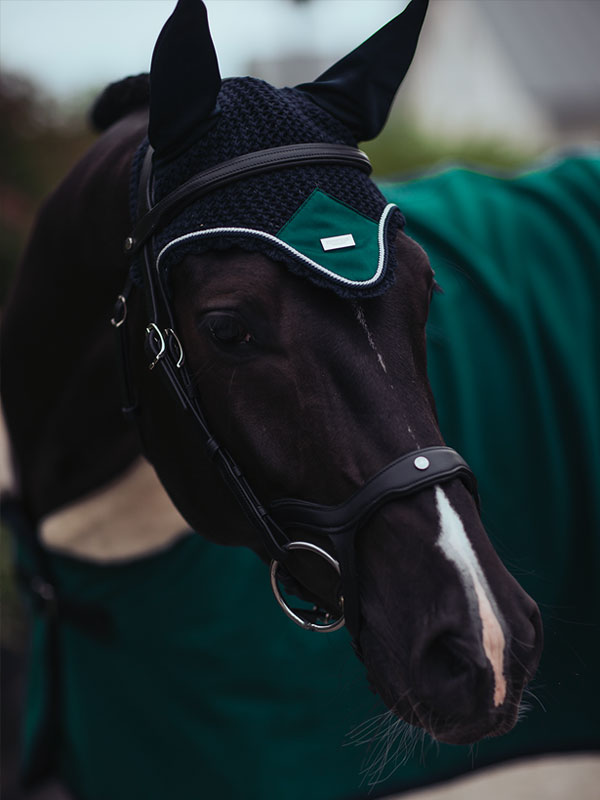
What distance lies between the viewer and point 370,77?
126 cm

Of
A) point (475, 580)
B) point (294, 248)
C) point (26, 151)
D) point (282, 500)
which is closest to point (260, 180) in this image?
point (294, 248)

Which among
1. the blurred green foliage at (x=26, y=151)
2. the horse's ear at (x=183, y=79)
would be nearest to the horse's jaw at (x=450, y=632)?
the horse's ear at (x=183, y=79)

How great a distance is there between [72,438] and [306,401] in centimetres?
81

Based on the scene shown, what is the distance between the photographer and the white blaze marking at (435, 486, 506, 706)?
893 mm

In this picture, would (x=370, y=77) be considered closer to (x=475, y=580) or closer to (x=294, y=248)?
(x=294, y=248)

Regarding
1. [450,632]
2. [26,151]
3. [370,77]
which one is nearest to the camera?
[450,632]

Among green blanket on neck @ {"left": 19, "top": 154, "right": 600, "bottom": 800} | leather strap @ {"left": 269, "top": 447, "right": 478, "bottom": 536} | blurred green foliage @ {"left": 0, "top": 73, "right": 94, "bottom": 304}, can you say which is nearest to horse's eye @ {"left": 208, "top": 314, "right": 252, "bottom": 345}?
leather strap @ {"left": 269, "top": 447, "right": 478, "bottom": 536}

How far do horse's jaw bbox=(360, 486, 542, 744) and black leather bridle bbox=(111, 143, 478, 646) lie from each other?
36 millimetres

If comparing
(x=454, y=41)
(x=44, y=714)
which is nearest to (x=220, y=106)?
(x=44, y=714)

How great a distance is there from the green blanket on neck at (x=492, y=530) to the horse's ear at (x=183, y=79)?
698 mm

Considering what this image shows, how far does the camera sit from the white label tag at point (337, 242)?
104 cm

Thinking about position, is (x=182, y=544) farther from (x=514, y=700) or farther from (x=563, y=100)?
(x=563, y=100)

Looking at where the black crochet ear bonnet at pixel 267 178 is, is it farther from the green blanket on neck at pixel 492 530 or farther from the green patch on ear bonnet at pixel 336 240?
the green blanket on neck at pixel 492 530

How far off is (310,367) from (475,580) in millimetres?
345
